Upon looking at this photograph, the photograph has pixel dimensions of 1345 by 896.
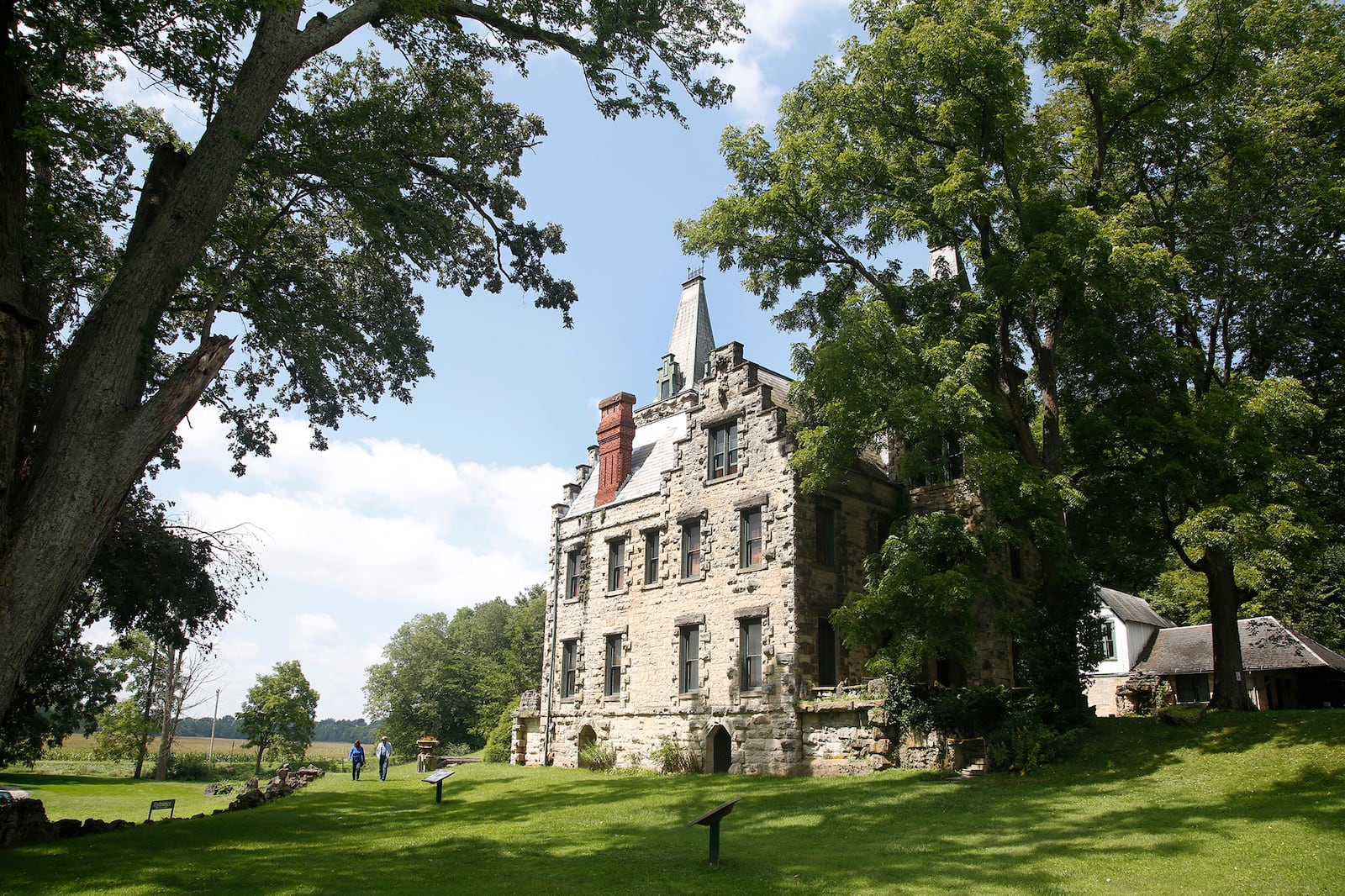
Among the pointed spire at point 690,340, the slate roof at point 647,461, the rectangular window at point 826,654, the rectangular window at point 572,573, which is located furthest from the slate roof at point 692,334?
the rectangular window at point 826,654

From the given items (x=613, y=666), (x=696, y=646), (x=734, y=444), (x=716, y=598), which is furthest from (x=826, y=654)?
(x=613, y=666)

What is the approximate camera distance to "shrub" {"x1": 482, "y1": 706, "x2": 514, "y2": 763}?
39719mm

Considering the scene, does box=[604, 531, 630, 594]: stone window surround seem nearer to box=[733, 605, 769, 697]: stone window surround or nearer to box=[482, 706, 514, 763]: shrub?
box=[733, 605, 769, 697]: stone window surround

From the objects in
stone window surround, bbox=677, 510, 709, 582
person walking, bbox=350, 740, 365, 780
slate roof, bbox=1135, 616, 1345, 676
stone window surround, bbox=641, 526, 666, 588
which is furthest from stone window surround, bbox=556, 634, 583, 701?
slate roof, bbox=1135, 616, 1345, 676

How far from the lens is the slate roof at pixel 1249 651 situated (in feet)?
112

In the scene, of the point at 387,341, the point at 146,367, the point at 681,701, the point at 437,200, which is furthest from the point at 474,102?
the point at 681,701

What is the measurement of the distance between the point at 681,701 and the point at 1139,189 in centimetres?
2116

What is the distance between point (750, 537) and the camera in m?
27.2

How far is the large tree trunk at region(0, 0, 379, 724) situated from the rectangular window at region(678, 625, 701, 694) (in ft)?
61.5

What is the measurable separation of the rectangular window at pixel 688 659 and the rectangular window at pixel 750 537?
2927mm

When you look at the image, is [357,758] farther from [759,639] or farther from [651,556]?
[759,639]

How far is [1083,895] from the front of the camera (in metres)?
10.3

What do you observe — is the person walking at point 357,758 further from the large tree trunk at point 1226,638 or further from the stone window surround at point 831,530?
the large tree trunk at point 1226,638

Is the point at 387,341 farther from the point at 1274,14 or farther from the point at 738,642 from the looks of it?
the point at 1274,14
